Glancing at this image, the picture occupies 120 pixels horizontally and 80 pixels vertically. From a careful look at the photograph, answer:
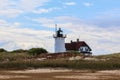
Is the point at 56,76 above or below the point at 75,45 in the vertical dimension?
below

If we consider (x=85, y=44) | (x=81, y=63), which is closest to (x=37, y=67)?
(x=81, y=63)

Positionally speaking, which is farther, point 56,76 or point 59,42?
point 59,42

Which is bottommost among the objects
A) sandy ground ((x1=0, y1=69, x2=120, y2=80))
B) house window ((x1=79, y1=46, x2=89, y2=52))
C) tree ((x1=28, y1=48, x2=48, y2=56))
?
sandy ground ((x1=0, y1=69, x2=120, y2=80))

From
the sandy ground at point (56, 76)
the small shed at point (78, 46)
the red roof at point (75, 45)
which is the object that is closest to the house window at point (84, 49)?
the small shed at point (78, 46)

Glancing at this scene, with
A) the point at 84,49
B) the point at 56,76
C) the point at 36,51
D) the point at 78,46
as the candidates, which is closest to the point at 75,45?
the point at 78,46

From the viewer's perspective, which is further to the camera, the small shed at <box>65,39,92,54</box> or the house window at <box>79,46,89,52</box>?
the house window at <box>79,46,89,52</box>

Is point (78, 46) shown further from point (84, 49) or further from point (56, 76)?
point (56, 76)

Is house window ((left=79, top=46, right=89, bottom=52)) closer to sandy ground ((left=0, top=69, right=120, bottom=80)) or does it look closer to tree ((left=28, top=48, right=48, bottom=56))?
tree ((left=28, top=48, right=48, bottom=56))

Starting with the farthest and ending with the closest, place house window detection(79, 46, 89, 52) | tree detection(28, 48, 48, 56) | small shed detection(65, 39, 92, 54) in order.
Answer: house window detection(79, 46, 89, 52)
small shed detection(65, 39, 92, 54)
tree detection(28, 48, 48, 56)

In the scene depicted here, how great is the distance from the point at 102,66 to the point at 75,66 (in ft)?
→ 15.1

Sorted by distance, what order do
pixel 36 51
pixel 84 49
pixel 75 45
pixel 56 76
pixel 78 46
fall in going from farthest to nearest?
pixel 84 49, pixel 75 45, pixel 78 46, pixel 36 51, pixel 56 76

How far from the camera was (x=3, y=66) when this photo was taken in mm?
72750

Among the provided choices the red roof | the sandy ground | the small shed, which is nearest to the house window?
the small shed

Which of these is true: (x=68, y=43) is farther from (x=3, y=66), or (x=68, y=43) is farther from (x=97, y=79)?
(x=97, y=79)
